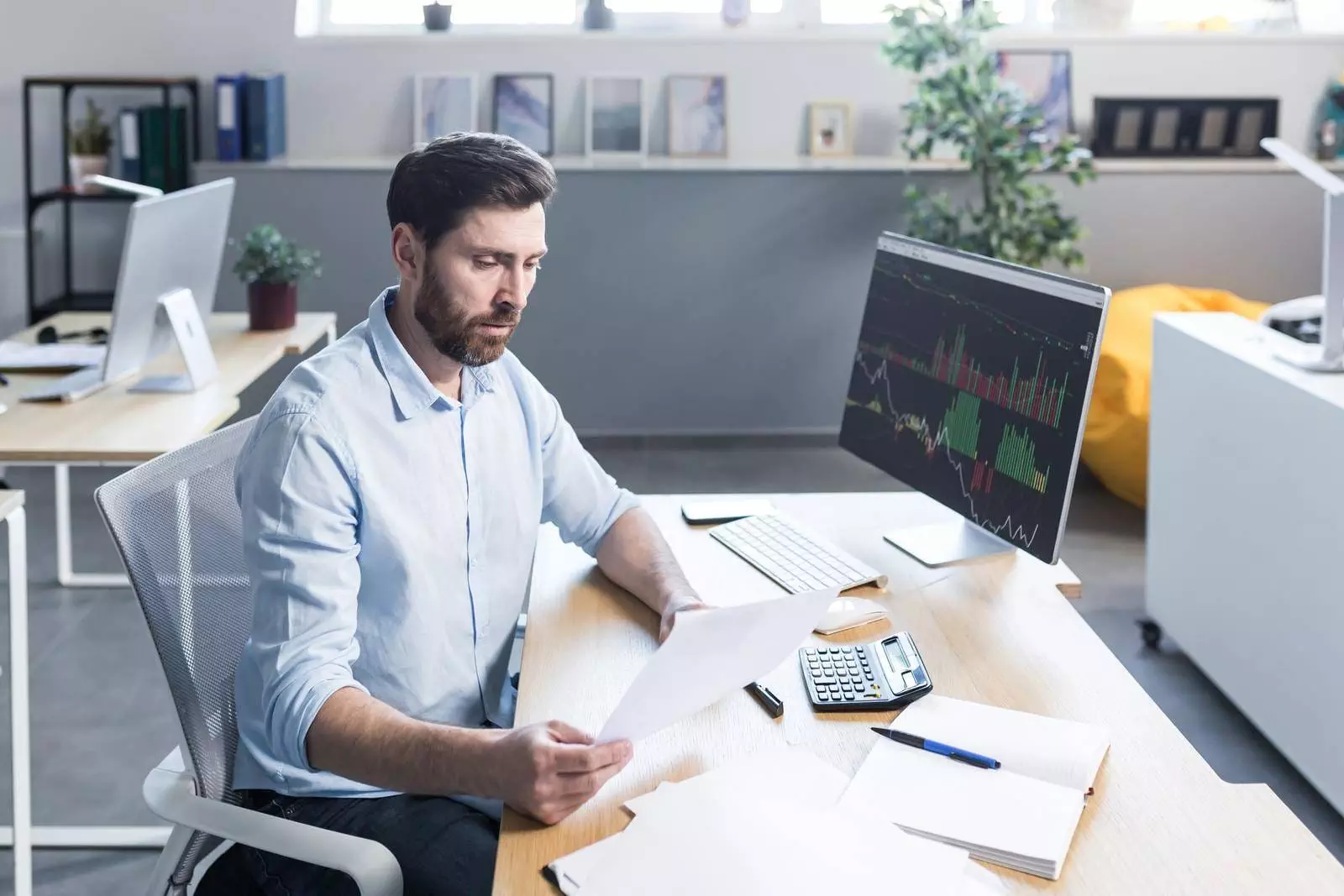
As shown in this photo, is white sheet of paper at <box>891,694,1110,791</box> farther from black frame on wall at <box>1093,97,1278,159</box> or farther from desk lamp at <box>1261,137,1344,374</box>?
black frame on wall at <box>1093,97,1278,159</box>

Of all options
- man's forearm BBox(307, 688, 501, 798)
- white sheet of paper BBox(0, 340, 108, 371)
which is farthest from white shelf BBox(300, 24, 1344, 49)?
man's forearm BBox(307, 688, 501, 798)

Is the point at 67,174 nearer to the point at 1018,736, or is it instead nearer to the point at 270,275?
the point at 270,275

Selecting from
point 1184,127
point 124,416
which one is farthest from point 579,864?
point 1184,127

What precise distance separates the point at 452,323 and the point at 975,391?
2.40 ft

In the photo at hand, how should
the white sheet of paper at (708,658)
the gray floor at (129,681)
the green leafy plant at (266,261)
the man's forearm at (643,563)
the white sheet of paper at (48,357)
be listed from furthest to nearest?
the green leafy plant at (266,261) < the white sheet of paper at (48,357) < the gray floor at (129,681) < the man's forearm at (643,563) < the white sheet of paper at (708,658)

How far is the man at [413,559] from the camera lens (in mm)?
1381

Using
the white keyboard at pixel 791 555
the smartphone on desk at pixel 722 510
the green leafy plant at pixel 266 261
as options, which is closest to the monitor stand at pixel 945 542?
the white keyboard at pixel 791 555

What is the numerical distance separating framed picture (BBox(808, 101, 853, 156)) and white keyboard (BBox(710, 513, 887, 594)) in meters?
3.13

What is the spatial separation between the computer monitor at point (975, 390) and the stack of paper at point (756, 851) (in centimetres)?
64

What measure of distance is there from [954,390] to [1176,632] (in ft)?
5.29

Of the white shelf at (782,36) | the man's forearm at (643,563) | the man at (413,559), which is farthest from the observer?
the white shelf at (782,36)

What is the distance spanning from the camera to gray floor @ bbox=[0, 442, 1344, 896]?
2598 mm

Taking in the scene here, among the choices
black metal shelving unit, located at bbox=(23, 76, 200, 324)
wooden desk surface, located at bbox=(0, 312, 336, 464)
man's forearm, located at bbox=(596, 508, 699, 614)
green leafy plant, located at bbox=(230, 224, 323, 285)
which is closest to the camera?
man's forearm, located at bbox=(596, 508, 699, 614)

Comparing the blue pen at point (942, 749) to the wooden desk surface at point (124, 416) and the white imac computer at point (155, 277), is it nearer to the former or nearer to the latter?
the wooden desk surface at point (124, 416)
